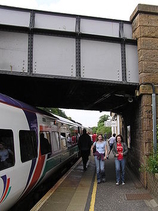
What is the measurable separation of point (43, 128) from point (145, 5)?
5.14 m

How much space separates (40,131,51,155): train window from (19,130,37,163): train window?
2.03ft

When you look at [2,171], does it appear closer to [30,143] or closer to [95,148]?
[30,143]

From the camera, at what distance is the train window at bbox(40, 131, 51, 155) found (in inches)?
261

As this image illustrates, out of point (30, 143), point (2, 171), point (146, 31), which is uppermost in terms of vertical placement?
point (146, 31)

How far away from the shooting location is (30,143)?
564 cm

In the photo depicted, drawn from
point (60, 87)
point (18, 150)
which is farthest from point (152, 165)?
point (60, 87)

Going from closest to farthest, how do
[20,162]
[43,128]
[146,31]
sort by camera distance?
[20,162], [43,128], [146,31]

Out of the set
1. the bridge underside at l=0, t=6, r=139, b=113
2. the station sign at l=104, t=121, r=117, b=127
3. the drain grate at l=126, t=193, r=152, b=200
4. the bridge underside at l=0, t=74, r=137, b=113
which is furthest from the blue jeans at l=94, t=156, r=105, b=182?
the station sign at l=104, t=121, r=117, b=127

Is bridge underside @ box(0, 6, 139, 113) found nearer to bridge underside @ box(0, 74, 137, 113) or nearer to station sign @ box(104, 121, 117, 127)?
bridge underside @ box(0, 74, 137, 113)

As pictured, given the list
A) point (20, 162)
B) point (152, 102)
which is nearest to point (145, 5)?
point (152, 102)

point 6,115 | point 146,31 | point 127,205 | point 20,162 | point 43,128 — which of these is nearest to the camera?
point 6,115

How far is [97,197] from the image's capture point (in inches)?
244

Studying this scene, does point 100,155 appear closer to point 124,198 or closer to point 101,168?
point 101,168

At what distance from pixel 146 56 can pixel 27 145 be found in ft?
15.4
